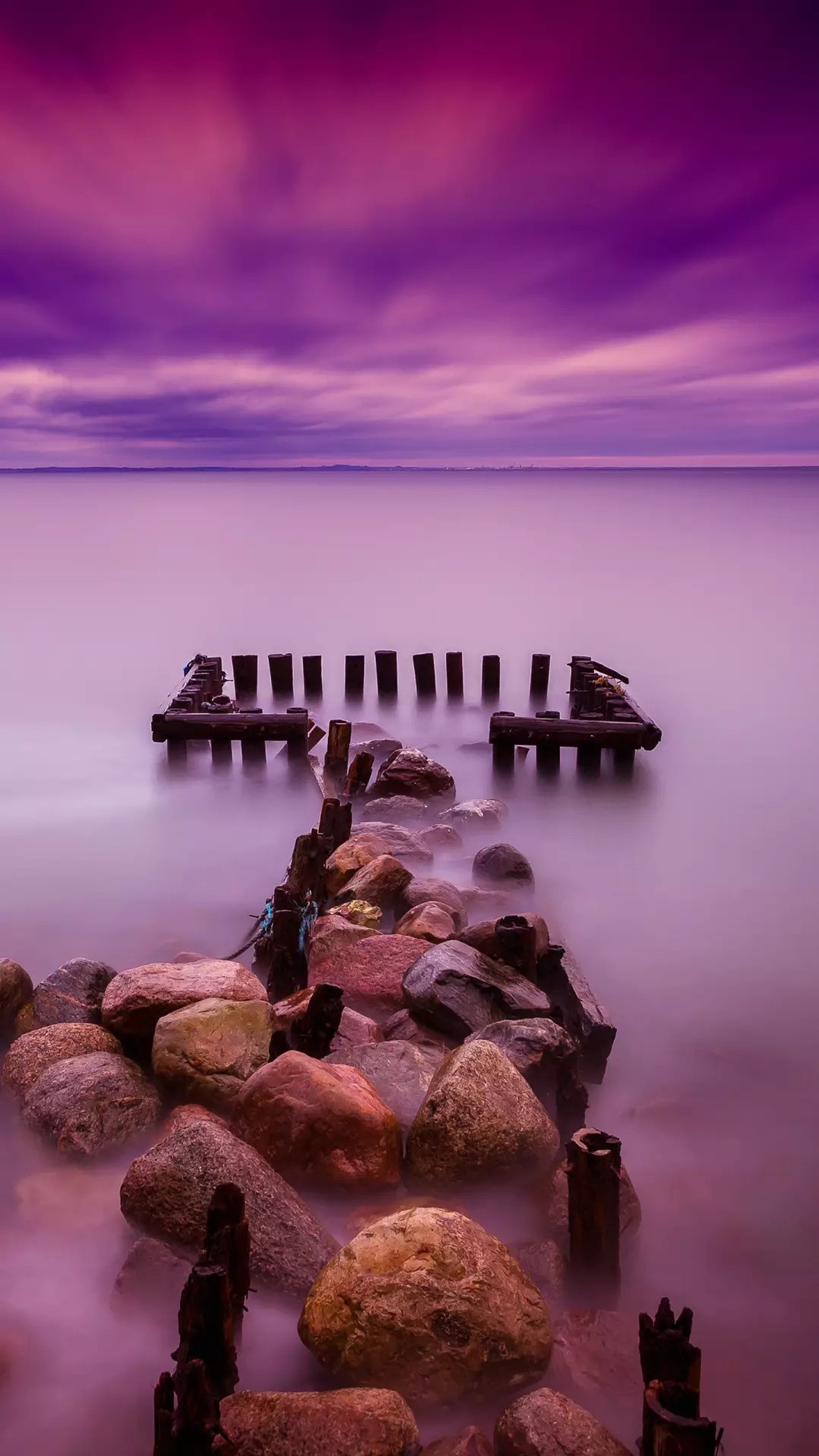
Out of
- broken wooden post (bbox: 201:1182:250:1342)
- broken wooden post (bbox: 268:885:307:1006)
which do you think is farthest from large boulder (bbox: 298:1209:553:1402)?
broken wooden post (bbox: 268:885:307:1006)

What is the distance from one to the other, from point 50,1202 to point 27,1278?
40cm

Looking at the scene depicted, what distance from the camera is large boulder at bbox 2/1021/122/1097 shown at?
5.29m

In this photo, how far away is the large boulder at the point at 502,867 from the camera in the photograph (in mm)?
8922

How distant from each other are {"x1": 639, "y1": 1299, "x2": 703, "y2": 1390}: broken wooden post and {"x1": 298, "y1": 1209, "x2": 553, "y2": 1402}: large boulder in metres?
0.63

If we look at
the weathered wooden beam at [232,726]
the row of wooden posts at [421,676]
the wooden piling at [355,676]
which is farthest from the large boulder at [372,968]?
the wooden piling at [355,676]

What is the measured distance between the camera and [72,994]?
6043mm

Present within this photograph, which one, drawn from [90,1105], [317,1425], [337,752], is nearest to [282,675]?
[337,752]

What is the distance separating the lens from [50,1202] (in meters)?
4.69

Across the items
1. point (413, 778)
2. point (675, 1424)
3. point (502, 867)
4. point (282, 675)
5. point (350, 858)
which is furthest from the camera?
point (282, 675)

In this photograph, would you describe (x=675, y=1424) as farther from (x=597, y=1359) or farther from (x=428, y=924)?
(x=428, y=924)

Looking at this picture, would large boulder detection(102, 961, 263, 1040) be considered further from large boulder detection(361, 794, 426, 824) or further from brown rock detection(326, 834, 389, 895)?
large boulder detection(361, 794, 426, 824)

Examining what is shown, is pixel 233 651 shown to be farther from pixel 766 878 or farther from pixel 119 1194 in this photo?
pixel 119 1194

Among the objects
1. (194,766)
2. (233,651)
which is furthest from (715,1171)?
(233,651)

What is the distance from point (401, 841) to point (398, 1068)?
13.4 ft
